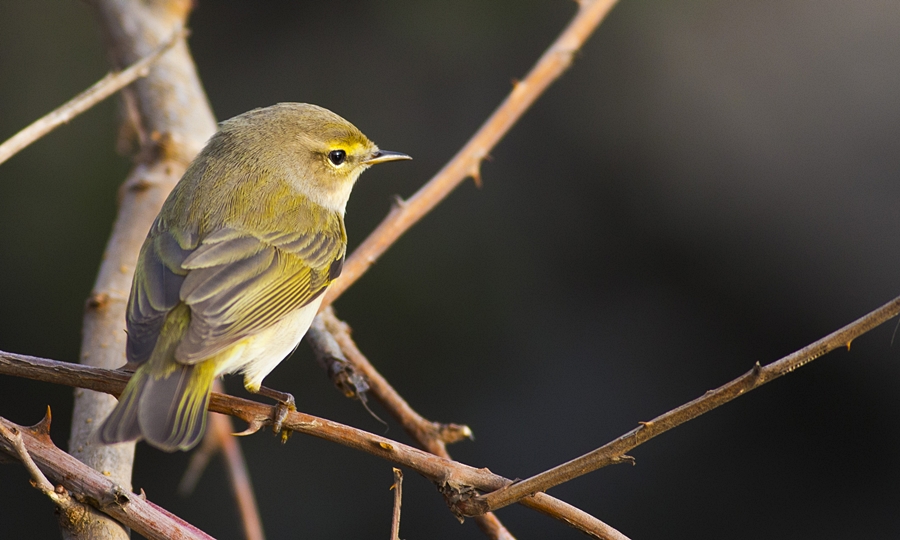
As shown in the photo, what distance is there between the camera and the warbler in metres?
2.33

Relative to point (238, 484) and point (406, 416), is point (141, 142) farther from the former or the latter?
point (406, 416)

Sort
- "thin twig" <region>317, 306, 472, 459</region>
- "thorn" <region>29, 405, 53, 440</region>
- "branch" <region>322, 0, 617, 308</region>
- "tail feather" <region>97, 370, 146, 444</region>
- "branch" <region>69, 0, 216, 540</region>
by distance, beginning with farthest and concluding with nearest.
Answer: "branch" <region>322, 0, 617, 308</region>
"branch" <region>69, 0, 216, 540</region>
"thin twig" <region>317, 306, 472, 459</region>
"tail feather" <region>97, 370, 146, 444</region>
"thorn" <region>29, 405, 53, 440</region>

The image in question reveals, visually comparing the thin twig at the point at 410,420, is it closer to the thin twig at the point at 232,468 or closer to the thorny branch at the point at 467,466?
the thorny branch at the point at 467,466

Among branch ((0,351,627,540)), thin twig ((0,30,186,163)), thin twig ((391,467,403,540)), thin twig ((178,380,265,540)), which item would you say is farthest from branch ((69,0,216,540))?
thin twig ((391,467,403,540))

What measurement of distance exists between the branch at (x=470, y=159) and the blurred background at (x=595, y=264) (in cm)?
88

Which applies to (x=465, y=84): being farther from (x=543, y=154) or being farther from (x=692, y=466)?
(x=692, y=466)

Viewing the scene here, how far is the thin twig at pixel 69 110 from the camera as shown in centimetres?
267

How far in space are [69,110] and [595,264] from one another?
9.21 feet

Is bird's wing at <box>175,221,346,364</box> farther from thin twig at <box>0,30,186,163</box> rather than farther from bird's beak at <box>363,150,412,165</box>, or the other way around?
thin twig at <box>0,30,186,163</box>

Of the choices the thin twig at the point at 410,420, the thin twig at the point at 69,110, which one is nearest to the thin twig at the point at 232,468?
the thin twig at the point at 410,420

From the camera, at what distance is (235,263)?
285 centimetres

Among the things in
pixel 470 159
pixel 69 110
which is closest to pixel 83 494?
pixel 69 110

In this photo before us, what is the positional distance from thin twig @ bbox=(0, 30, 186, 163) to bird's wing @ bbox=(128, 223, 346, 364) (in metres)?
0.51

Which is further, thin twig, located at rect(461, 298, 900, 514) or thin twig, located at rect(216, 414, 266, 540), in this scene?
thin twig, located at rect(216, 414, 266, 540)
